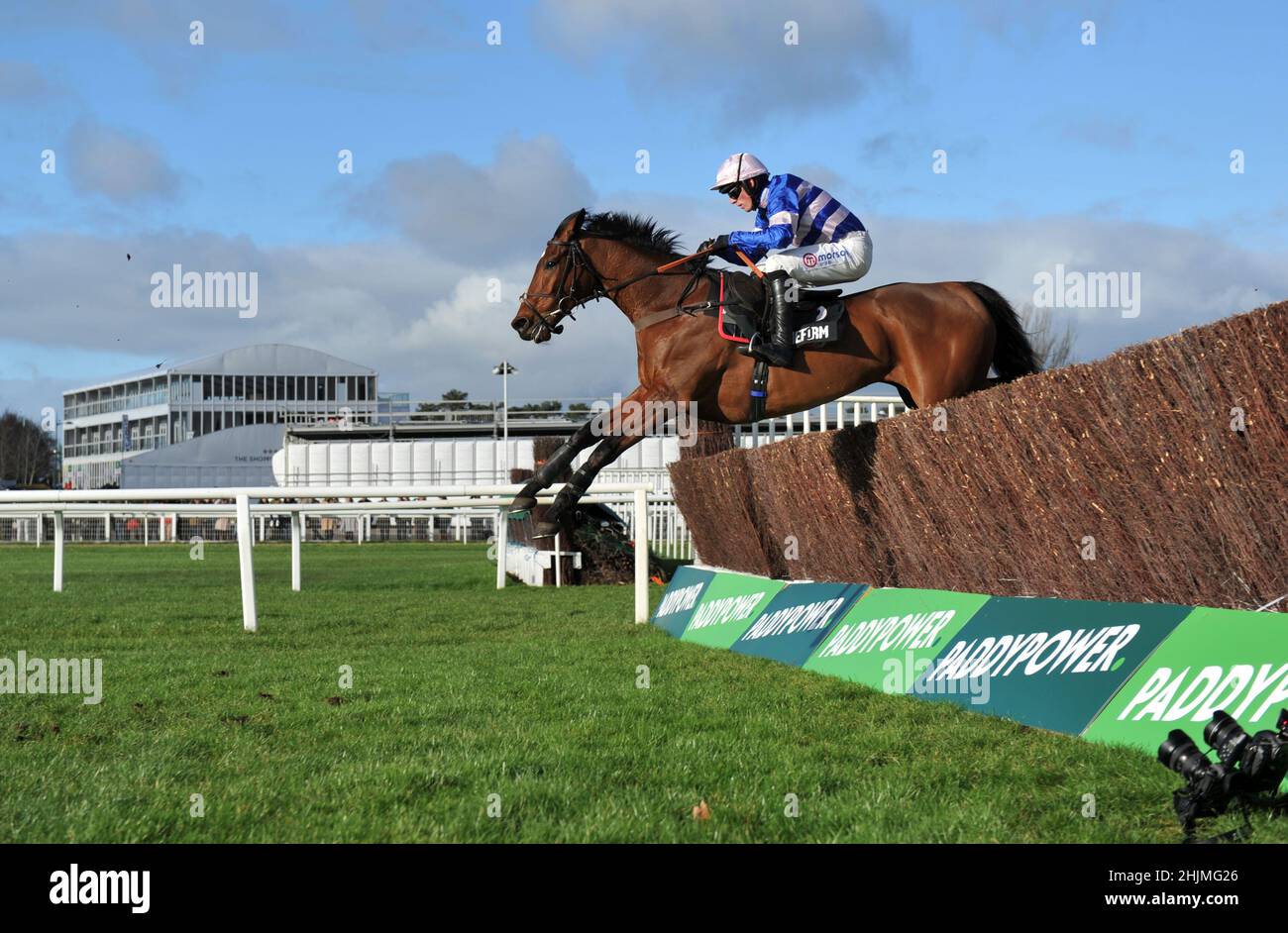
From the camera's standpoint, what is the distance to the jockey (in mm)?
6672

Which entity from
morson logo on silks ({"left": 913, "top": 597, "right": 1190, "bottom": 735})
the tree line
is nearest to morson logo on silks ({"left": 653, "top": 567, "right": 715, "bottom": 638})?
morson logo on silks ({"left": 913, "top": 597, "right": 1190, "bottom": 735})

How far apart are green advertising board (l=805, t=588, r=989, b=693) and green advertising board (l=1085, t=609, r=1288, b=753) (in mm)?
1322

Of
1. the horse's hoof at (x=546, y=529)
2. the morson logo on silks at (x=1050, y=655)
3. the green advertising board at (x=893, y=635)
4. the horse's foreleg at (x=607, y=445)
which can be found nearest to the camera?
the morson logo on silks at (x=1050, y=655)

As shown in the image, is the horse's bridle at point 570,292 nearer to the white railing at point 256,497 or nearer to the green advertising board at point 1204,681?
the white railing at point 256,497

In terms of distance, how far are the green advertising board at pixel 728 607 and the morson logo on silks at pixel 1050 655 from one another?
2.56m

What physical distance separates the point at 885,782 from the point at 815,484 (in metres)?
4.27

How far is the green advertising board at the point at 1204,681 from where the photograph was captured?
3580 millimetres

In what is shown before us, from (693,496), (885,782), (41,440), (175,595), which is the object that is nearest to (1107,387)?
(885,782)

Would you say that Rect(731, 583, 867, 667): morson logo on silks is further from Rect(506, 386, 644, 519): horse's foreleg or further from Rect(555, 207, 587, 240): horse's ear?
Rect(555, 207, 587, 240): horse's ear

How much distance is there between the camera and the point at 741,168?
22.5 ft

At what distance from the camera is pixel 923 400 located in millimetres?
Answer: 7133

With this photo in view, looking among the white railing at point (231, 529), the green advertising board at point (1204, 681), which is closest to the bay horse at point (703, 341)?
the green advertising board at point (1204, 681)
